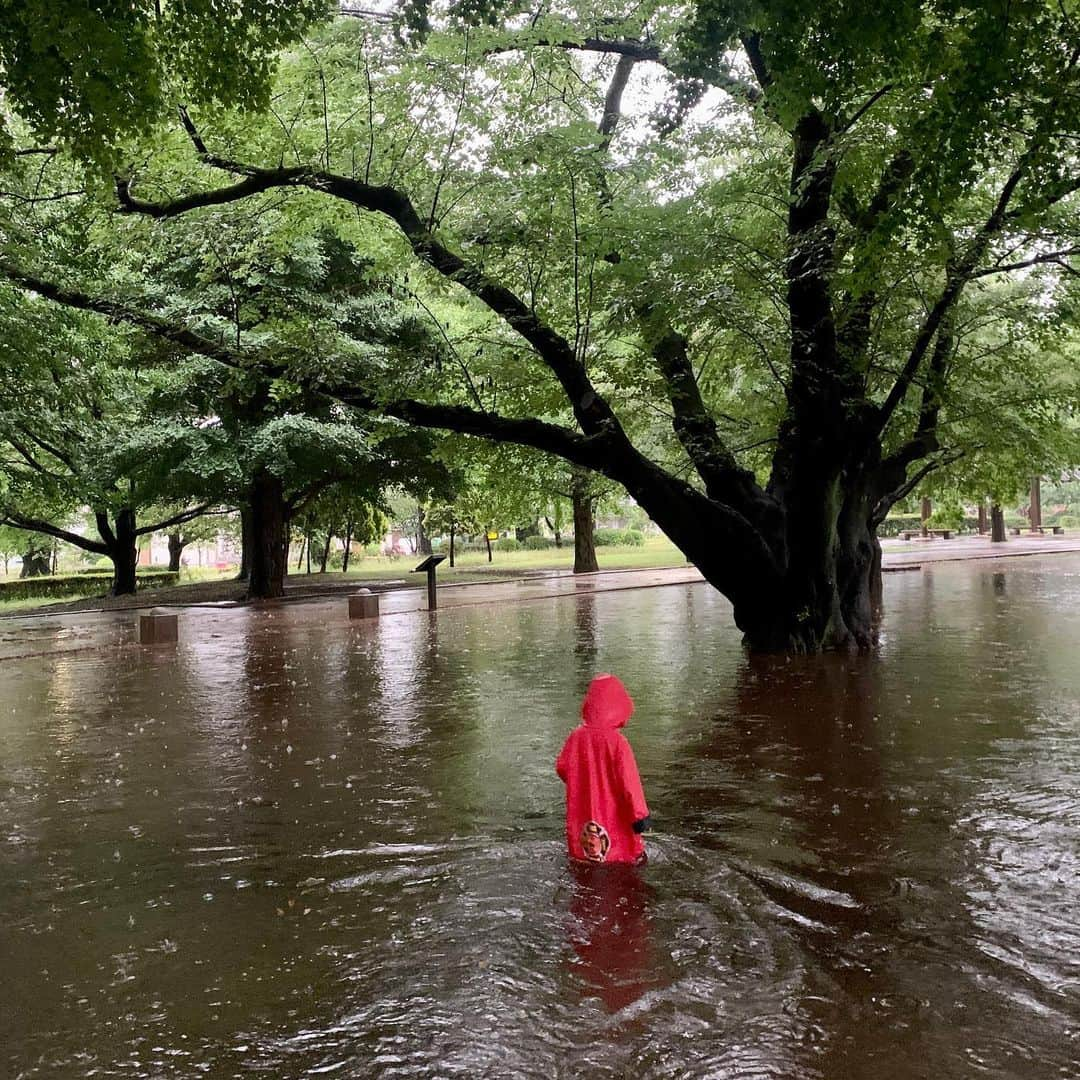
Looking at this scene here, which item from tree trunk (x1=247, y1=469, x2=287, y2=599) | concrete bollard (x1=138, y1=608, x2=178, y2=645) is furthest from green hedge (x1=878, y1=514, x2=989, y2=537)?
concrete bollard (x1=138, y1=608, x2=178, y2=645)

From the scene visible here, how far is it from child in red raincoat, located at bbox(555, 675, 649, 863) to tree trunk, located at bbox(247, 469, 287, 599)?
76.5 feet

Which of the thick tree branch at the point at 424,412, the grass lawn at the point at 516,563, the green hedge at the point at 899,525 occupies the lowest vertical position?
the grass lawn at the point at 516,563

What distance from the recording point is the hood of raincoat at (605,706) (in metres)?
5.51

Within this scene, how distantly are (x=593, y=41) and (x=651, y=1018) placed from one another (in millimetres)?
14258

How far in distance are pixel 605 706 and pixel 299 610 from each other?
19.3m

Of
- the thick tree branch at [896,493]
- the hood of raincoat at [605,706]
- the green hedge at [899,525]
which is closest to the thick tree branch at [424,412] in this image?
the thick tree branch at [896,493]

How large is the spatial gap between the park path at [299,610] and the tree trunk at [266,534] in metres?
1.26

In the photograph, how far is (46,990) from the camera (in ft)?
13.7

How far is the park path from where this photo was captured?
1852cm

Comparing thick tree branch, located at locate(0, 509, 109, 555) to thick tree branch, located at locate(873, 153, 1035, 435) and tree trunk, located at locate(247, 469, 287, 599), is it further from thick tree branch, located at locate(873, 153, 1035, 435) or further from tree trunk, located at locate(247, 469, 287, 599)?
thick tree branch, located at locate(873, 153, 1035, 435)

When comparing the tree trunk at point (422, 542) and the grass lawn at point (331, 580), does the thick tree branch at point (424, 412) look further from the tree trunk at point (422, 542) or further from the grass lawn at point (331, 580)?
the tree trunk at point (422, 542)

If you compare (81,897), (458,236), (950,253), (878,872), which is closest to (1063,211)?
(950,253)

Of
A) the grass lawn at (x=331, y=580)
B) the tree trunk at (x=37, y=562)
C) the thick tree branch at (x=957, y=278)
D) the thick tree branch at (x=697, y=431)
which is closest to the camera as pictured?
the thick tree branch at (x=957, y=278)

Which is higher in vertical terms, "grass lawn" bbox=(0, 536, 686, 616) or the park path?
"grass lawn" bbox=(0, 536, 686, 616)
